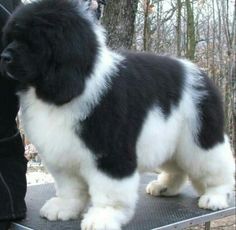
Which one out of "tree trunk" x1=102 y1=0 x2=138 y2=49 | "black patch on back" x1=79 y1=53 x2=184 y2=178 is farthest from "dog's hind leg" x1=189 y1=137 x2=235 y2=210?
"tree trunk" x1=102 y1=0 x2=138 y2=49

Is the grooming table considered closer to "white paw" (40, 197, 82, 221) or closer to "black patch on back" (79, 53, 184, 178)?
"white paw" (40, 197, 82, 221)

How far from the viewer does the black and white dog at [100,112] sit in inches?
99.5

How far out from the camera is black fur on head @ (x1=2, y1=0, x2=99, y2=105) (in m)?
2.50

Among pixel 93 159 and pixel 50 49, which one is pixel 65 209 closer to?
pixel 93 159

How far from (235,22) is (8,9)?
205 inches

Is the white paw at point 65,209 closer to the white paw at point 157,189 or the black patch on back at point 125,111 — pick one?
the black patch on back at point 125,111

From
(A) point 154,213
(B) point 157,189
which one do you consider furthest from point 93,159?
(B) point 157,189

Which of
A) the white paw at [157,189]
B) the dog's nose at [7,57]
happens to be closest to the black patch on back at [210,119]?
the white paw at [157,189]

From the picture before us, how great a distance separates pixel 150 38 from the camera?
8.15m

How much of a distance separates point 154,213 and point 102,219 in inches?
26.1

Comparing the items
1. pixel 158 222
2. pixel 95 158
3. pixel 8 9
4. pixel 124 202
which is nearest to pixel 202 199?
pixel 158 222

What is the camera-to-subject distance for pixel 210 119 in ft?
10.9

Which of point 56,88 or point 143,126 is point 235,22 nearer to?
point 143,126

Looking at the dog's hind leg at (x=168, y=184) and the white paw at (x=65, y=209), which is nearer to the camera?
the white paw at (x=65, y=209)
